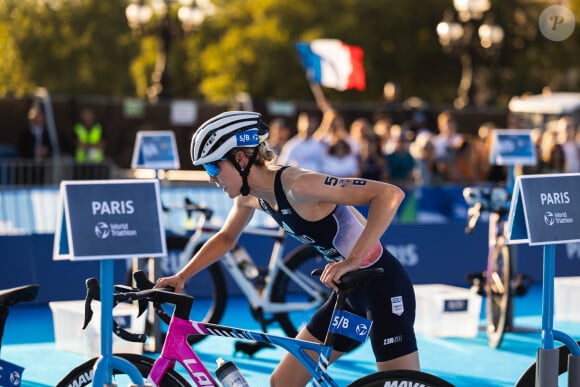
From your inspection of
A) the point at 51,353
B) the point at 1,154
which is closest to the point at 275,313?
the point at 51,353

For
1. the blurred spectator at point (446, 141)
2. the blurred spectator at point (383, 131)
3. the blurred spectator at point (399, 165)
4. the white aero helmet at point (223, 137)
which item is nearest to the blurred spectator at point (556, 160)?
the blurred spectator at point (446, 141)

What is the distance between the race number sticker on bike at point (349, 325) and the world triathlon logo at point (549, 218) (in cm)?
109

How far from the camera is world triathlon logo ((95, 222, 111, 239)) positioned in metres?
5.02

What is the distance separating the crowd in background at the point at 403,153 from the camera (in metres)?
15.8

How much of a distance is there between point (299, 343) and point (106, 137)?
1876 cm

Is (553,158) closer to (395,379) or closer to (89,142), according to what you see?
(89,142)

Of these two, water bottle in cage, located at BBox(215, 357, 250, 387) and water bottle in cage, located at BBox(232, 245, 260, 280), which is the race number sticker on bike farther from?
water bottle in cage, located at BBox(232, 245, 260, 280)

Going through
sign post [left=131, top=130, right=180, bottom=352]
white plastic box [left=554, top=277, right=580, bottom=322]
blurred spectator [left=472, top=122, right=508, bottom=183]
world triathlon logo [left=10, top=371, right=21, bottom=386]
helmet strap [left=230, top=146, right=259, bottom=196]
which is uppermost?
helmet strap [left=230, top=146, right=259, bottom=196]

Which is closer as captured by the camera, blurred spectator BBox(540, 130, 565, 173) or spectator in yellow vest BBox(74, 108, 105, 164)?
blurred spectator BBox(540, 130, 565, 173)

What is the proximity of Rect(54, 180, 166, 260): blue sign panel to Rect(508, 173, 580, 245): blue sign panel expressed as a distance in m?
1.75

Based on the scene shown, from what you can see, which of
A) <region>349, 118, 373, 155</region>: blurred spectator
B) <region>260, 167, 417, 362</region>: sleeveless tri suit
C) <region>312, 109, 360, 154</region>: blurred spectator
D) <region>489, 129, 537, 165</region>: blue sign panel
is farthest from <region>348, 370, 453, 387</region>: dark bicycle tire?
<region>349, 118, 373, 155</region>: blurred spectator

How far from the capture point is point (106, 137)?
2347 centimetres

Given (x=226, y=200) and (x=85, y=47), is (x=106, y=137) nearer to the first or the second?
(x=226, y=200)

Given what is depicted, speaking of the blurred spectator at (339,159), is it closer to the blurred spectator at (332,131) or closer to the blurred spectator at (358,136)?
the blurred spectator at (332,131)
